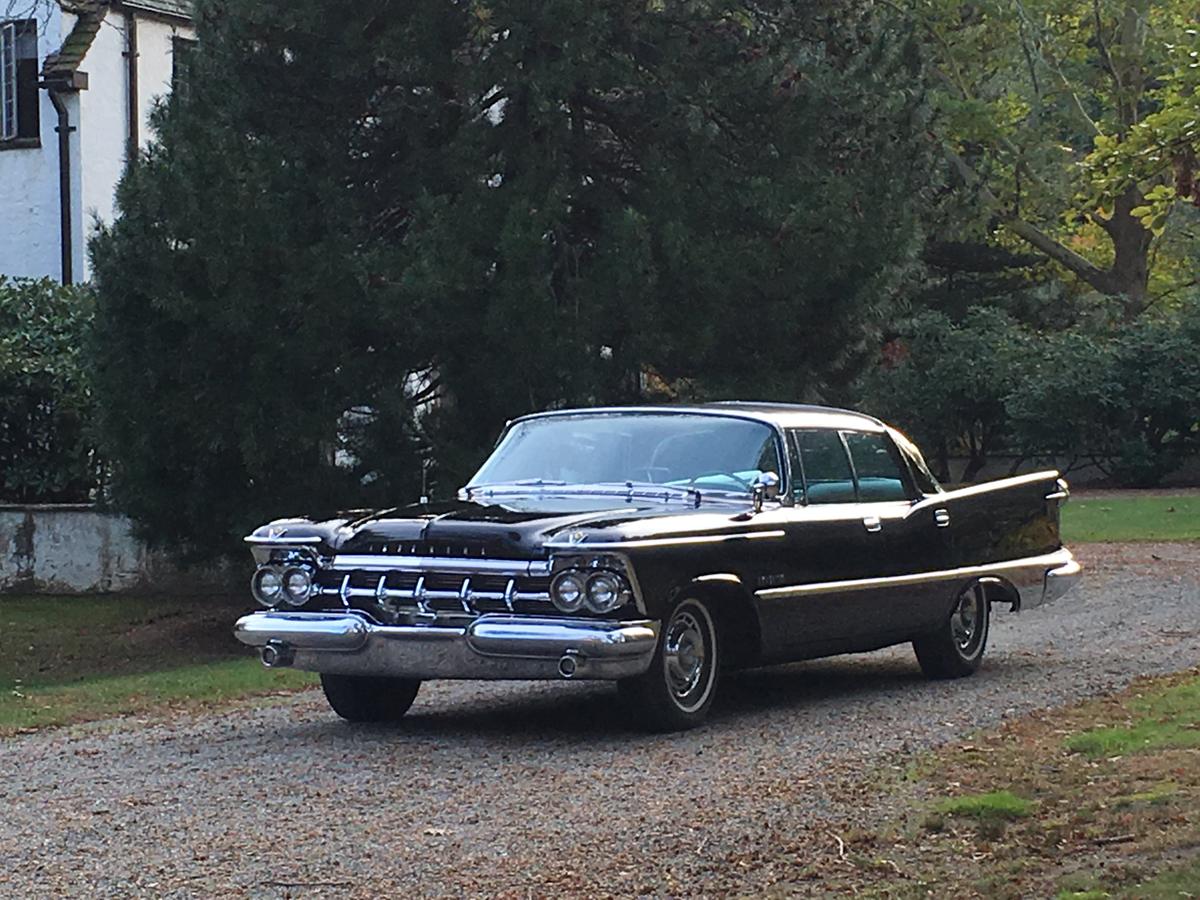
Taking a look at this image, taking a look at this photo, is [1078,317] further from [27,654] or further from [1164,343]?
[27,654]

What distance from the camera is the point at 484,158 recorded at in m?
16.2

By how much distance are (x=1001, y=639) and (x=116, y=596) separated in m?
9.28

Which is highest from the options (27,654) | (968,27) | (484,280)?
(968,27)

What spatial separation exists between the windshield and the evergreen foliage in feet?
15.1

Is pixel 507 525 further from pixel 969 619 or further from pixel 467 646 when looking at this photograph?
pixel 969 619

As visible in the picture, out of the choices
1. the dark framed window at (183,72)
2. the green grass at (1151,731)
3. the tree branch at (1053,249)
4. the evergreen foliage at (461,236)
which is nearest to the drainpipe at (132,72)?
the dark framed window at (183,72)

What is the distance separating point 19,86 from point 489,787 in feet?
74.8

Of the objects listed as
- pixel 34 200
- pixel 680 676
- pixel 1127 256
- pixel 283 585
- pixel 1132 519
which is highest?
pixel 1127 256

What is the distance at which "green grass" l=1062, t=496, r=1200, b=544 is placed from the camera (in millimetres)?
24875

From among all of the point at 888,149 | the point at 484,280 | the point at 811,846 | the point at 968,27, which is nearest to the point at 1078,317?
the point at 968,27

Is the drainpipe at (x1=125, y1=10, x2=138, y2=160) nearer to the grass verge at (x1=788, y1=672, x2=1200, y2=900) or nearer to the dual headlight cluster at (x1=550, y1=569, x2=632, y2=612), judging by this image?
the dual headlight cluster at (x1=550, y1=569, x2=632, y2=612)

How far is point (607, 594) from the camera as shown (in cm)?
898

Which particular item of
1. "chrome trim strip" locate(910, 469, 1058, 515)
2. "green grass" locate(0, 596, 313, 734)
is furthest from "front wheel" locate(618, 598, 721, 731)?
"green grass" locate(0, 596, 313, 734)

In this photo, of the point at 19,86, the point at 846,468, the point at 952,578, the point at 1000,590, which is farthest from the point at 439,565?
the point at 19,86
